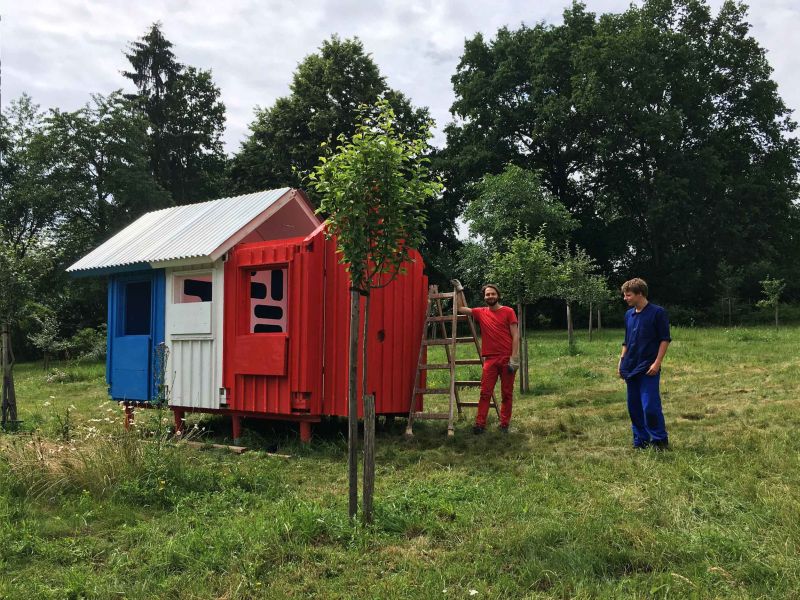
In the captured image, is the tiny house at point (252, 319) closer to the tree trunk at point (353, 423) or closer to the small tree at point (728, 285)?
the tree trunk at point (353, 423)

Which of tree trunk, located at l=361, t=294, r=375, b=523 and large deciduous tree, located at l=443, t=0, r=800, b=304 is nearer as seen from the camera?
tree trunk, located at l=361, t=294, r=375, b=523

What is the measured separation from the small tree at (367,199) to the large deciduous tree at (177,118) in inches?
1273

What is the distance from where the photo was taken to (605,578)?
381cm

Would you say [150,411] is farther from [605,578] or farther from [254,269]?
[605,578]

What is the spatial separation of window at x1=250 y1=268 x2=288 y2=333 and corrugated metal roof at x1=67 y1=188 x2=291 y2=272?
0.98 meters

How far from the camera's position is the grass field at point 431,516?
389 centimetres

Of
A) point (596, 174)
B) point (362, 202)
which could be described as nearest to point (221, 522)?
point (362, 202)

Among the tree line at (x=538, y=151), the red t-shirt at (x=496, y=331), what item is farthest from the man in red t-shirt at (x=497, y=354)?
the tree line at (x=538, y=151)

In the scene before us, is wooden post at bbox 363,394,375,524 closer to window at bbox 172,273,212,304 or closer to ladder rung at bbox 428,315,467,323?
ladder rung at bbox 428,315,467,323

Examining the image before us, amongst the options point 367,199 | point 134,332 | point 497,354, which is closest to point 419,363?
point 497,354

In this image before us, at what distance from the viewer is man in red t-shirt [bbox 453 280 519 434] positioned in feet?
27.3

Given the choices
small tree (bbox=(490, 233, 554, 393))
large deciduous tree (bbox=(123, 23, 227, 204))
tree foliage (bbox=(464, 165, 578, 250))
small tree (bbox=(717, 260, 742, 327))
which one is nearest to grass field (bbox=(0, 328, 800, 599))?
small tree (bbox=(490, 233, 554, 393))

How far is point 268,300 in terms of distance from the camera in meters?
10.4

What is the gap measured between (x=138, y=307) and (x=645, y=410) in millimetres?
8641
